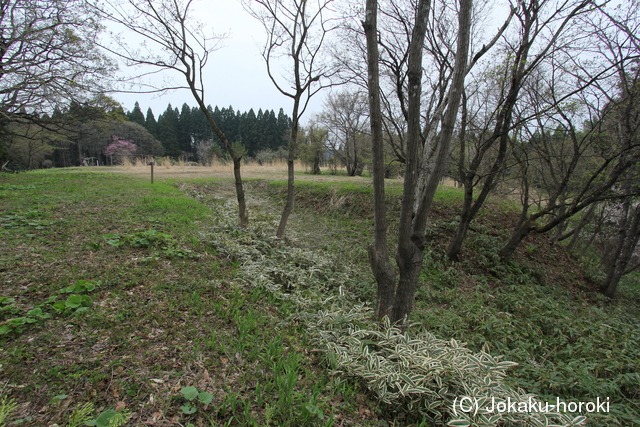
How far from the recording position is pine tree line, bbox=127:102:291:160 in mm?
37562

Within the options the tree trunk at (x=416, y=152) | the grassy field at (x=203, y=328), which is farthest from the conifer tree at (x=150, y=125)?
the tree trunk at (x=416, y=152)

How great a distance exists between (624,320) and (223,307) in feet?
20.5

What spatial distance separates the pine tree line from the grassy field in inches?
1304

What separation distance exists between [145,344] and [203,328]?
0.47m

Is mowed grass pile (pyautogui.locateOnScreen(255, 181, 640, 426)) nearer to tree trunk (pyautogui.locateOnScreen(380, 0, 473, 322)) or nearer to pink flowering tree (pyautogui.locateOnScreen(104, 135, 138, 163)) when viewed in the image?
tree trunk (pyautogui.locateOnScreen(380, 0, 473, 322))

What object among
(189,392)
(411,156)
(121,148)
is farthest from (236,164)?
(121,148)

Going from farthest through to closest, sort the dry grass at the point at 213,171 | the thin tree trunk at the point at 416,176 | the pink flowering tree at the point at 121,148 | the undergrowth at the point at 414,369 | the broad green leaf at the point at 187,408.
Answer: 1. the pink flowering tree at the point at 121,148
2. the dry grass at the point at 213,171
3. the thin tree trunk at the point at 416,176
4. the undergrowth at the point at 414,369
5. the broad green leaf at the point at 187,408

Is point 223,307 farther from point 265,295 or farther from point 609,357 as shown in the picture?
point 609,357

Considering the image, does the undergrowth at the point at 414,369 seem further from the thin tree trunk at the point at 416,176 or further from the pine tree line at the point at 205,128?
the pine tree line at the point at 205,128

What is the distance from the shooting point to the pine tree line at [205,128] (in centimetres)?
3756

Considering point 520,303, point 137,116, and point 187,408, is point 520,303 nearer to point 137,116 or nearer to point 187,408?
point 187,408

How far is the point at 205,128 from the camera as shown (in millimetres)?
41625

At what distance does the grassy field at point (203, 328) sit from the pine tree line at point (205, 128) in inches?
1304

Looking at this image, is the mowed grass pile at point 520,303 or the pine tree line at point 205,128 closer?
the mowed grass pile at point 520,303
